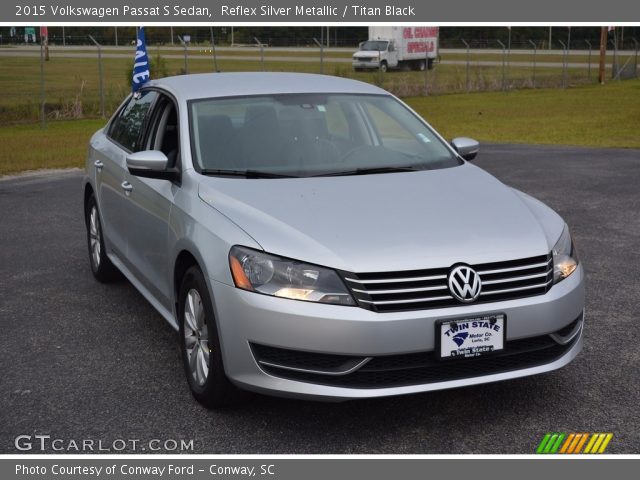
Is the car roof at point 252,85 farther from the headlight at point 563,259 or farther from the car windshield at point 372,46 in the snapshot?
the car windshield at point 372,46

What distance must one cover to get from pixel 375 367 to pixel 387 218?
29.9 inches

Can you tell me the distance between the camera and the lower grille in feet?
13.3

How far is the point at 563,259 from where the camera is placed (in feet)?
14.8

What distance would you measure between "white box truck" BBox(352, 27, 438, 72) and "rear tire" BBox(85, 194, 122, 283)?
40.3m

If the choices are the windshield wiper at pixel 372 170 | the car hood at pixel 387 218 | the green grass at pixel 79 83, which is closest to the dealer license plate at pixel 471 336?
the car hood at pixel 387 218

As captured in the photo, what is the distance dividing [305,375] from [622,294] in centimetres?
344

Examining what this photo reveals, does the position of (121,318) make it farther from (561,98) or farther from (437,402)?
(561,98)

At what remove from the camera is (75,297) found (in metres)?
6.91

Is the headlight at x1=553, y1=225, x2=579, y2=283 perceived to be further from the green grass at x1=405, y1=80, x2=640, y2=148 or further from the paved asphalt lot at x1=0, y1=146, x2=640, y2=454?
the green grass at x1=405, y1=80, x2=640, y2=148

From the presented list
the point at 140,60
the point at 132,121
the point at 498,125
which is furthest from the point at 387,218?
the point at 498,125

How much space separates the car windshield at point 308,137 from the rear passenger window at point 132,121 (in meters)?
0.80

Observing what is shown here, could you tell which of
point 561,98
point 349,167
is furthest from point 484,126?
point 349,167

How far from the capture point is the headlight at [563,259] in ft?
14.5

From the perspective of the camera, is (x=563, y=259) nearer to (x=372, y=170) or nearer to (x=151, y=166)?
(x=372, y=170)
